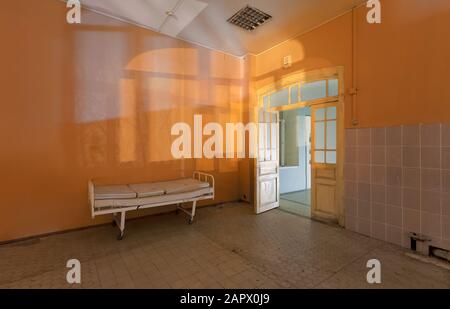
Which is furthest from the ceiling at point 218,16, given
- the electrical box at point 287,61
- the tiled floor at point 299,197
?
the tiled floor at point 299,197

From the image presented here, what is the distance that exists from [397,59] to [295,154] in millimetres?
3773

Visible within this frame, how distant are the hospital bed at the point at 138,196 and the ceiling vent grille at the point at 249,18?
267 centimetres

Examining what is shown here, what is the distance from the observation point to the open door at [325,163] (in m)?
3.46

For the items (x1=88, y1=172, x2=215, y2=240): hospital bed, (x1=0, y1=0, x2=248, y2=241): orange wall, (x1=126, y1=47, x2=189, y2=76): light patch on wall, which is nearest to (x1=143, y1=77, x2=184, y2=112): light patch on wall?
(x1=0, y1=0, x2=248, y2=241): orange wall

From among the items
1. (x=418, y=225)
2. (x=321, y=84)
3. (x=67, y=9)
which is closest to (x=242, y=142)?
(x=321, y=84)

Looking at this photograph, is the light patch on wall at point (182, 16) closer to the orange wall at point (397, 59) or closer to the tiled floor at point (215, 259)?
the orange wall at point (397, 59)

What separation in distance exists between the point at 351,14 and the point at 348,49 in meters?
0.48

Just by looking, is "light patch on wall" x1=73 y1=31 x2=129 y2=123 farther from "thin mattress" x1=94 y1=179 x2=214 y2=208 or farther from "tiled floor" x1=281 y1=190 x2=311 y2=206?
"tiled floor" x1=281 y1=190 x2=311 y2=206

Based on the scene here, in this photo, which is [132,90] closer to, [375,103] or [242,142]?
[242,142]

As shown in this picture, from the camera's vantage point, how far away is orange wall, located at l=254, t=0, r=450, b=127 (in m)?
2.42

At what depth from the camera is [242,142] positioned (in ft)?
→ 16.2

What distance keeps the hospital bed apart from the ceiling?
8.52 ft

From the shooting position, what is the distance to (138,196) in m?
2.96

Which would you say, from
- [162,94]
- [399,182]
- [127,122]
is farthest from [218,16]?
[399,182]
